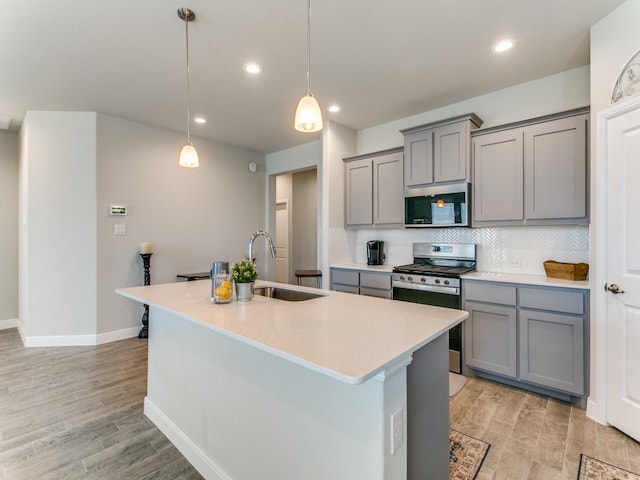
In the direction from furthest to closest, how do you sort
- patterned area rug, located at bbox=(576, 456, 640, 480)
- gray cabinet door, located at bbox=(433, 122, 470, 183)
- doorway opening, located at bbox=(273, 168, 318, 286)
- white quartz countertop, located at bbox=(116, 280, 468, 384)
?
doorway opening, located at bbox=(273, 168, 318, 286), gray cabinet door, located at bbox=(433, 122, 470, 183), patterned area rug, located at bbox=(576, 456, 640, 480), white quartz countertop, located at bbox=(116, 280, 468, 384)

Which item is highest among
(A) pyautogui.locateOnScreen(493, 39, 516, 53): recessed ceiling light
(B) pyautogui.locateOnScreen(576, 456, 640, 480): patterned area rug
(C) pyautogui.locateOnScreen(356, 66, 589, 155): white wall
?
(A) pyautogui.locateOnScreen(493, 39, 516, 53): recessed ceiling light

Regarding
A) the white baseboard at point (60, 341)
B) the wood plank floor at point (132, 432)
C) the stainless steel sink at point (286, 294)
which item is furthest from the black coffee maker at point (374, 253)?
the white baseboard at point (60, 341)

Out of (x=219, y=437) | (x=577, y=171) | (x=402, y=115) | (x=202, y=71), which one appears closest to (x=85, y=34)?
(x=202, y=71)

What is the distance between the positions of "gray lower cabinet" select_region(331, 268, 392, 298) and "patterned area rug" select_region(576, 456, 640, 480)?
191 centimetres

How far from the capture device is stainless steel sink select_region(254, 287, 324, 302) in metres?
2.15

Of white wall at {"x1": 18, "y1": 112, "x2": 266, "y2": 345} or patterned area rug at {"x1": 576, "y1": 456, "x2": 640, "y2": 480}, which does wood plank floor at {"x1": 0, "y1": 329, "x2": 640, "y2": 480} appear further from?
white wall at {"x1": 18, "y1": 112, "x2": 266, "y2": 345}

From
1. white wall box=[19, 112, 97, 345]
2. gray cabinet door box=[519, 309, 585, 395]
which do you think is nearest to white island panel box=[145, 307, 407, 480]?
gray cabinet door box=[519, 309, 585, 395]

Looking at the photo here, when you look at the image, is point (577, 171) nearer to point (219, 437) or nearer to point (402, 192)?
point (402, 192)

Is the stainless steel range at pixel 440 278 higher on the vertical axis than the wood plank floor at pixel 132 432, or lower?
higher

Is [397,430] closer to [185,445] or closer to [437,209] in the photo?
[185,445]

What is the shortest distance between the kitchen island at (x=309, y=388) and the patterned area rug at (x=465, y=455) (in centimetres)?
31

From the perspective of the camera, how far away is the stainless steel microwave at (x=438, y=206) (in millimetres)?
3082

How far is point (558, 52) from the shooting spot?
97.8 inches

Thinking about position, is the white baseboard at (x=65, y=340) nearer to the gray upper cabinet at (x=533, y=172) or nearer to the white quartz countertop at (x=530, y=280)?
the white quartz countertop at (x=530, y=280)
